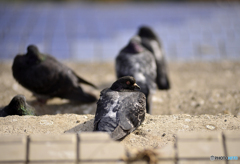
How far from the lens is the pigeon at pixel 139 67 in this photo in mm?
6012

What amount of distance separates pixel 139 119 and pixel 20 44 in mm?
7322

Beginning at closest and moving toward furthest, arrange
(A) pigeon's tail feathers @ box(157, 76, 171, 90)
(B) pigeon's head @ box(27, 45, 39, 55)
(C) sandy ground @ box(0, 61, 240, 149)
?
(C) sandy ground @ box(0, 61, 240, 149)
(B) pigeon's head @ box(27, 45, 39, 55)
(A) pigeon's tail feathers @ box(157, 76, 171, 90)

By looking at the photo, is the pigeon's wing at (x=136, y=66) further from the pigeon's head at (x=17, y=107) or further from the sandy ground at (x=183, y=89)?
the pigeon's head at (x=17, y=107)

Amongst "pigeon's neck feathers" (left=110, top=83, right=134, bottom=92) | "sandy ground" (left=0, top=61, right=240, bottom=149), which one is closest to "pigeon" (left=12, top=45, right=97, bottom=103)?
"sandy ground" (left=0, top=61, right=240, bottom=149)

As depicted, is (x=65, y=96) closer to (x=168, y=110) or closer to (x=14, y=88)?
(x=14, y=88)

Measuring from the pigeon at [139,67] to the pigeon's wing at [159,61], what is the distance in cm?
65

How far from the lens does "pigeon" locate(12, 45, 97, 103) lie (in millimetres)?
6004

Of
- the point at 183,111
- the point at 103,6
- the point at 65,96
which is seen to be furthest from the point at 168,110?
the point at 103,6

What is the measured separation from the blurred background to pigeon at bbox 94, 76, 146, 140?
5373 millimetres

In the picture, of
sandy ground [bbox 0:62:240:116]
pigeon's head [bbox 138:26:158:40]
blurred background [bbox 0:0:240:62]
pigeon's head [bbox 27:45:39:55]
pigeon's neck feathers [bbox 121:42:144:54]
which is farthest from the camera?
blurred background [bbox 0:0:240:62]

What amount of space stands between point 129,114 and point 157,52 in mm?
4210

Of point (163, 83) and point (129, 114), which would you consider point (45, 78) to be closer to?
point (129, 114)

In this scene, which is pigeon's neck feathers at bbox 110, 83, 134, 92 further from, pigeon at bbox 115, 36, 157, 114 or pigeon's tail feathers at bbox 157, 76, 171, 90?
pigeon's tail feathers at bbox 157, 76, 171, 90

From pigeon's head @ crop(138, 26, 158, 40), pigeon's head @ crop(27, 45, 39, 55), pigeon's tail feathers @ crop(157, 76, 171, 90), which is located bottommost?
pigeon's tail feathers @ crop(157, 76, 171, 90)
